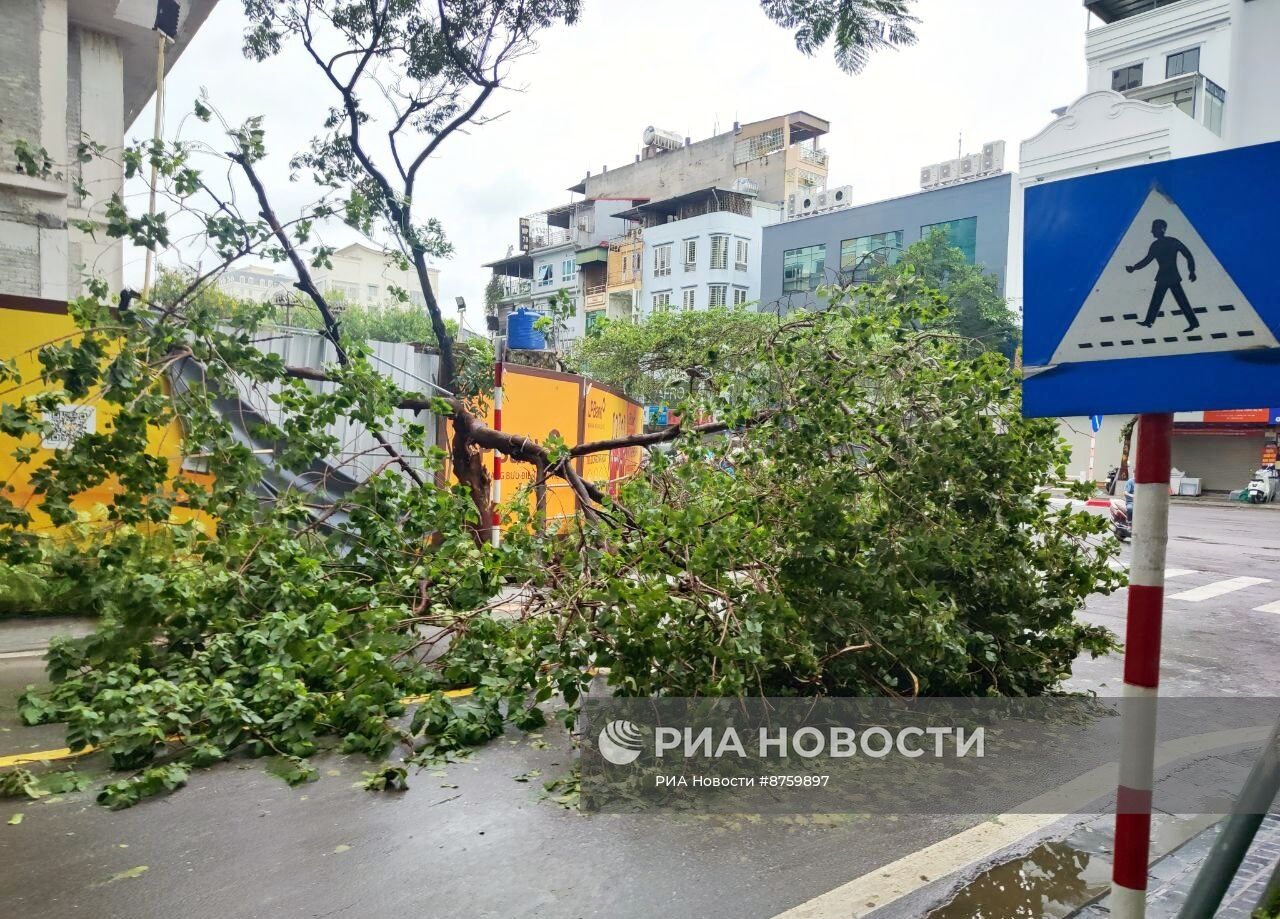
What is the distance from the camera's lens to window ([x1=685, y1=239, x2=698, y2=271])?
44.9m

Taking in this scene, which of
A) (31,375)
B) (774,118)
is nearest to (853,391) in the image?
(31,375)

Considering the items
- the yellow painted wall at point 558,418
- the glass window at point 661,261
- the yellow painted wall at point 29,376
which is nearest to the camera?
the yellow painted wall at point 29,376

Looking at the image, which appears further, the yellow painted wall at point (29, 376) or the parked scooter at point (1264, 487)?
the parked scooter at point (1264, 487)

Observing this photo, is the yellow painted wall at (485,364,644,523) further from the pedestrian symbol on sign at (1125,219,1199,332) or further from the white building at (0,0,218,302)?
the pedestrian symbol on sign at (1125,219,1199,332)

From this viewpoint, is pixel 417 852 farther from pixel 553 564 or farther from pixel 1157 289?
pixel 1157 289

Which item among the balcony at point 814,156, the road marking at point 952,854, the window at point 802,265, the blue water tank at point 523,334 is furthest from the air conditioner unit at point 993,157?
the road marking at point 952,854

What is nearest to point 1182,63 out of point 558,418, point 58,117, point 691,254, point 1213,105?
point 1213,105

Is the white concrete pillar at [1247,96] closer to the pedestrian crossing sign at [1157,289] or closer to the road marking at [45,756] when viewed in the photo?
the pedestrian crossing sign at [1157,289]

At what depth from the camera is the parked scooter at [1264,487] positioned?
2814 centimetres

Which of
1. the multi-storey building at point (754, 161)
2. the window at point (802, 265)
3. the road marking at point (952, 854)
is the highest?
the multi-storey building at point (754, 161)

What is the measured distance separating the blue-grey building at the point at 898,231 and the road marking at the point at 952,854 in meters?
26.6

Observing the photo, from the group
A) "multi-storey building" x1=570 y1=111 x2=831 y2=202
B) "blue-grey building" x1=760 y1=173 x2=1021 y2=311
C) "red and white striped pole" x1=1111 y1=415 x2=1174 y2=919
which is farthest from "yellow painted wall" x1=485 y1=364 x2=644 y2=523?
"multi-storey building" x1=570 y1=111 x2=831 y2=202

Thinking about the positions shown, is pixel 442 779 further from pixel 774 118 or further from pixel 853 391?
pixel 774 118

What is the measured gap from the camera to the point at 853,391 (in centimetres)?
512
